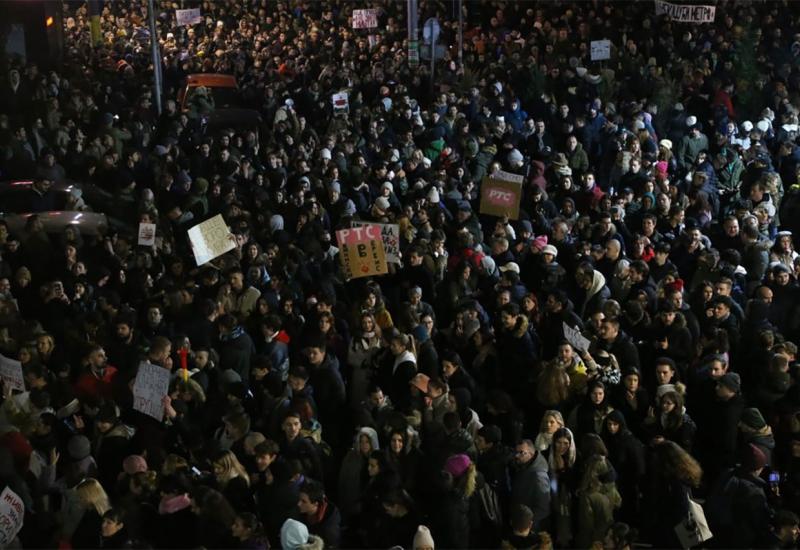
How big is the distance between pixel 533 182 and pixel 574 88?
5868 mm

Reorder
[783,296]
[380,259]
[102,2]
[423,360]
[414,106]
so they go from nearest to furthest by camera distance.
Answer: [423,360], [783,296], [380,259], [414,106], [102,2]

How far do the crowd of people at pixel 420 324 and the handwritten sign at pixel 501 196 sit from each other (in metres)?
0.35

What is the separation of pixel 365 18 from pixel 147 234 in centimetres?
1663

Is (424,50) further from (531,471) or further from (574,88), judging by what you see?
(531,471)

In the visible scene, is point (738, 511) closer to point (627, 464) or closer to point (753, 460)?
point (753, 460)

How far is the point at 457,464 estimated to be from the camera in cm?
770

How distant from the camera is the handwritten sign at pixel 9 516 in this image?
→ 7.32 meters

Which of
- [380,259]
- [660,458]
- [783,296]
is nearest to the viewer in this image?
[660,458]

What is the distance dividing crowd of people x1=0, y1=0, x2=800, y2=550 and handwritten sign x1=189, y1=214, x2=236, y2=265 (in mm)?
253

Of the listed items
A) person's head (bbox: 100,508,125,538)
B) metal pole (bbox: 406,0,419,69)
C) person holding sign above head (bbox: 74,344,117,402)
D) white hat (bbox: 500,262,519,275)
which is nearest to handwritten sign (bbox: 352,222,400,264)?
white hat (bbox: 500,262,519,275)

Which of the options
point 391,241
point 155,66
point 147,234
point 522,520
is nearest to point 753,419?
point 522,520

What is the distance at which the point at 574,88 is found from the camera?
2084 cm

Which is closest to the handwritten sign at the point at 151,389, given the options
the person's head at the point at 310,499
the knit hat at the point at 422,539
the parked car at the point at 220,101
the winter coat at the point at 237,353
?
the winter coat at the point at 237,353

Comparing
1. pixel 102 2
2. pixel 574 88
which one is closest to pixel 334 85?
pixel 574 88
